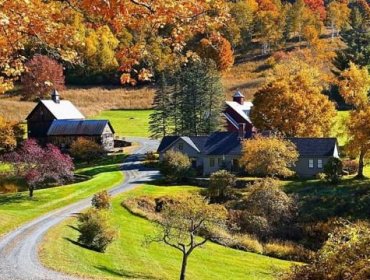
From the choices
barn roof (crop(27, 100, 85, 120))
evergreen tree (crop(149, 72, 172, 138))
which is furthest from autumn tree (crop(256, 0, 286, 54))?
barn roof (crop(27, 100, 85, 120))

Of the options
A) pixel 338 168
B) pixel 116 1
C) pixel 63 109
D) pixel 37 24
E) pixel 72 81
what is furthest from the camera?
pixel 72 81

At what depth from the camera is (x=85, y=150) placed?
75.6 m

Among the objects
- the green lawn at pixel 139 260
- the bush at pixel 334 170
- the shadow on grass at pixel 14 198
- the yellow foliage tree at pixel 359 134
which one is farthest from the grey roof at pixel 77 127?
the green lawn at pixel 139 260

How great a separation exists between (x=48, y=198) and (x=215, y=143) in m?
24.8

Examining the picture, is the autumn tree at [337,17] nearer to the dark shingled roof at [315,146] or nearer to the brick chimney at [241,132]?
the dark shingled roof at [315,146]

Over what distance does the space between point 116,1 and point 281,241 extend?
113 feet

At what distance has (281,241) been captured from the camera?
4247 cm

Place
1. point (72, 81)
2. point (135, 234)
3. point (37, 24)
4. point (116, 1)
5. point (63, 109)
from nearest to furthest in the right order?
point (116, 1)
point (37, 24)
point (135, 234)
point (63, 109)
point (72, 81)

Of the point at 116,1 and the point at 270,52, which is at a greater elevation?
the point at 270,52

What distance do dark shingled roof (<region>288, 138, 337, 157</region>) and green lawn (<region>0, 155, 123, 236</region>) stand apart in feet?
70.5

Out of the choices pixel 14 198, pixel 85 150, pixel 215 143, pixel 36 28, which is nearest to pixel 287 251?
pixel 14 198

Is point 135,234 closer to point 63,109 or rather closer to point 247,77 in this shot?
point 63,109

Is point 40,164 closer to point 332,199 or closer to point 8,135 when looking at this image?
point 8,135

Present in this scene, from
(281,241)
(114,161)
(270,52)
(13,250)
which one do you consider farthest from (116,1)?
(270,52)
